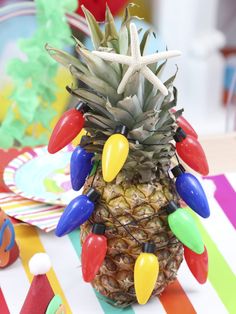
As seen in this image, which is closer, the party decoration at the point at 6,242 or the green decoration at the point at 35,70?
the party decoration at the point at 6,242

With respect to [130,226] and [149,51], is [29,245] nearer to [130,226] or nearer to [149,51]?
[130,226]

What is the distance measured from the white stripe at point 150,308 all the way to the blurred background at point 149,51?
80 centimetres

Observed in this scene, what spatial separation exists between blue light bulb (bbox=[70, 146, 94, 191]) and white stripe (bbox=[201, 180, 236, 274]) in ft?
1.04

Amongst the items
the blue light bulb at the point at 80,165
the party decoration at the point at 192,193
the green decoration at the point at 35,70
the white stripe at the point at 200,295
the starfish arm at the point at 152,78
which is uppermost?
the green decoration at the point at 35,70

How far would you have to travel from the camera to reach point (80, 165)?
3.61ft

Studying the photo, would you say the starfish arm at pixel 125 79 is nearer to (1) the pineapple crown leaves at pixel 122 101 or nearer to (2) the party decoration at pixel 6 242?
(1) the pineapple crown leaves at pixel 122 101

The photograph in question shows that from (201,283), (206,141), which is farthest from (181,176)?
(206,141)

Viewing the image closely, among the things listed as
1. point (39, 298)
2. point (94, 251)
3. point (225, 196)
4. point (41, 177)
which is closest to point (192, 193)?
point (94, 251)

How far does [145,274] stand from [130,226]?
74 millimetres

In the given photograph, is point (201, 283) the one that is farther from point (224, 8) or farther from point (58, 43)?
point (224, 8)

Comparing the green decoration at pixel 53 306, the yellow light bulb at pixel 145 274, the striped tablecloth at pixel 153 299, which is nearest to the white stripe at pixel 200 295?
the striped tablecloth at pixel 153 299

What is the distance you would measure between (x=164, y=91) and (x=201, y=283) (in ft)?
1.07

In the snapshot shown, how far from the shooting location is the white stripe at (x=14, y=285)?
1.11 meters

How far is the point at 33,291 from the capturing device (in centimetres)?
100
